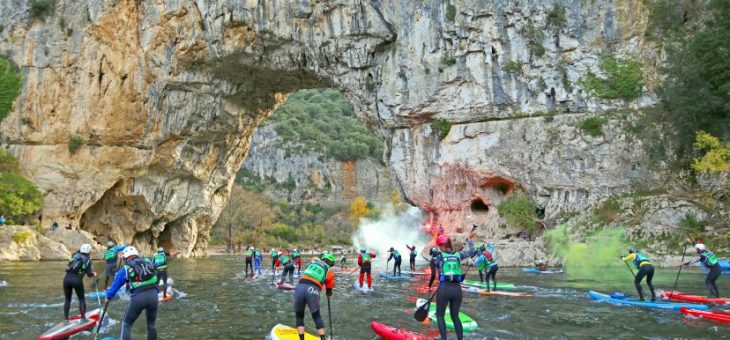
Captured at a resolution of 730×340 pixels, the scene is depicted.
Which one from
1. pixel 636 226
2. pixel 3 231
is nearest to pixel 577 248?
pixel 636 226

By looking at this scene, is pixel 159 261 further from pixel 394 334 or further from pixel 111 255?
pixel 394 334

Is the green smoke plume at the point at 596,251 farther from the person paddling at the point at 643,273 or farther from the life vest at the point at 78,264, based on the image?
the life vest at the point at 78,264

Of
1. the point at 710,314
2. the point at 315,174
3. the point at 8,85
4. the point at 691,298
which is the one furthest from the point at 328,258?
the point at 315,174

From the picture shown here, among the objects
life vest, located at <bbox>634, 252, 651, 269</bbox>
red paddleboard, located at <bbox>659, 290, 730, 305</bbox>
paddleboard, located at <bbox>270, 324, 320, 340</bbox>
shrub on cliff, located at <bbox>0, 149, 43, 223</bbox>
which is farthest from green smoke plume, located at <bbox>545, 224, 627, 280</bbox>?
shrub on cliff, located at <bbox>0, 149, 43, 223</bbox>

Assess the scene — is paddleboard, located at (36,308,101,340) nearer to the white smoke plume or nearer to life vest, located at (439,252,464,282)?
life vest, located at (439,252,464,282)

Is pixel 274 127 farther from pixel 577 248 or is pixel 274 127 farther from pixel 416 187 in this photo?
pixel 577 248

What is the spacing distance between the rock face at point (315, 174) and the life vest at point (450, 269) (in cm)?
8885

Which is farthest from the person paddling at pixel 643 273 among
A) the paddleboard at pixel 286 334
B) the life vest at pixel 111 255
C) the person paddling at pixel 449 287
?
the life vest at pixel 111 255

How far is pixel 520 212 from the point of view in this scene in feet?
101

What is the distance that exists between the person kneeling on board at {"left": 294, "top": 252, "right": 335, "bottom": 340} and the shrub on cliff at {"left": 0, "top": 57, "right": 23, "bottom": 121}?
39.0 meters

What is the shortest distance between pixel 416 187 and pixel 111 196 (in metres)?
25.1

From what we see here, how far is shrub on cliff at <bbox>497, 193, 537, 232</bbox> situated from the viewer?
30.8 m

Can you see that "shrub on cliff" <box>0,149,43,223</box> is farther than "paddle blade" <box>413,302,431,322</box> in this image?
Yes

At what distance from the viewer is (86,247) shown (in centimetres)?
1223
